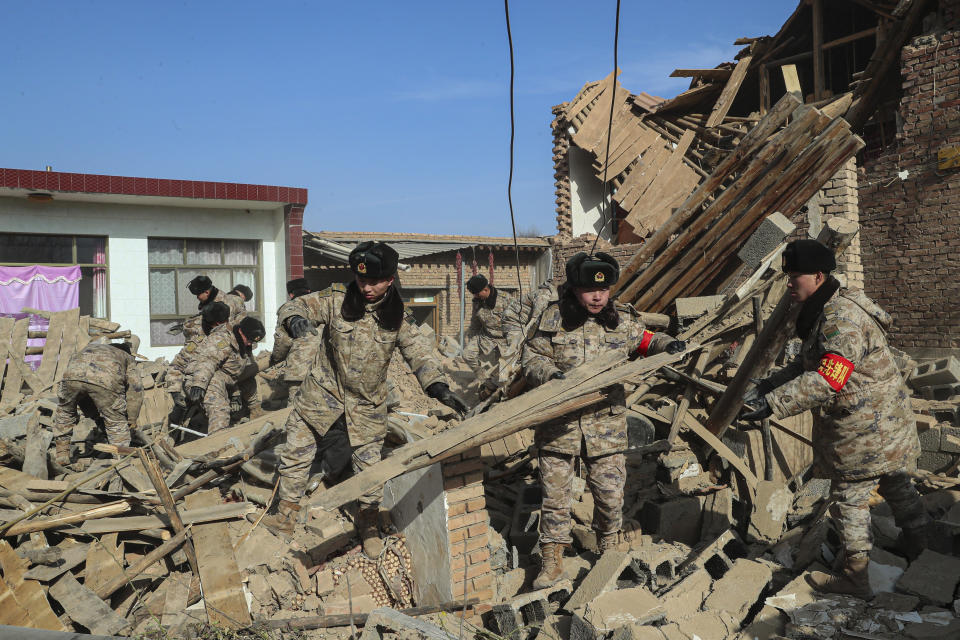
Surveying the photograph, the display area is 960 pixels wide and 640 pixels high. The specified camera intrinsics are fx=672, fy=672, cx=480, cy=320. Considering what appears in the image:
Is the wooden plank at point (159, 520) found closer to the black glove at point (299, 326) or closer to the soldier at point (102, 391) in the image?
the black glove at point (299, 326)

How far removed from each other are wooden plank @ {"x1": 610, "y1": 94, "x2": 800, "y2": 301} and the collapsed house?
0.09 feet

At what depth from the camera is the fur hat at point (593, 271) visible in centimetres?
381

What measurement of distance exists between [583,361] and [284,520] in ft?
7.40

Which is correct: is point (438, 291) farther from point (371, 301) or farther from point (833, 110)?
point (371, 301)

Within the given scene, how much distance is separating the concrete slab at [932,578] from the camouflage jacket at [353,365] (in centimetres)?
275

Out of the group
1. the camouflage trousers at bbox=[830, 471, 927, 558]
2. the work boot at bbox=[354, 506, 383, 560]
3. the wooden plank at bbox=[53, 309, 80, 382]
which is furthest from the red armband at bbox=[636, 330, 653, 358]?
the wooden plank at bbox=[53, 309, 80, 382]

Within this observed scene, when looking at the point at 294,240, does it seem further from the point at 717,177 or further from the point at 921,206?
the point at 921,206

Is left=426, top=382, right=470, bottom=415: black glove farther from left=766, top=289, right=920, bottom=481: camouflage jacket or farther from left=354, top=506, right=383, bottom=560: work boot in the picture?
left=766, top=289, right=920, bottom=481: camouflage jacket

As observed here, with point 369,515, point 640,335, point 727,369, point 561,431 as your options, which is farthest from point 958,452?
point 369,515

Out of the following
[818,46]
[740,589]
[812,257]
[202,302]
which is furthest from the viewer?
[818,46]

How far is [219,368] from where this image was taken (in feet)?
23.5

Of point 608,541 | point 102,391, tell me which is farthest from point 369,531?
point 102,391

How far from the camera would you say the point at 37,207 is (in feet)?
34.6

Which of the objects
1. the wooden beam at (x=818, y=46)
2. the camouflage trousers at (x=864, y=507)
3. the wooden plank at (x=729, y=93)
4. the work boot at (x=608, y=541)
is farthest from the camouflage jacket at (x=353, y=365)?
the wooden beam at (x=818, y=46)
